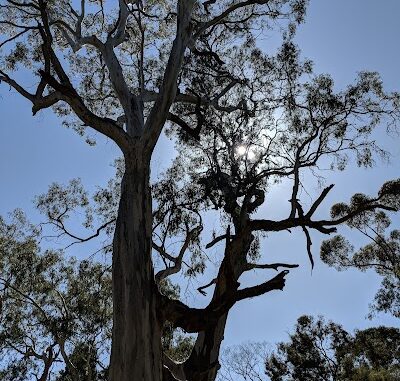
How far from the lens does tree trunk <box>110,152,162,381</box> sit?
366cm

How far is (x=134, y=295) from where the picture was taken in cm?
393

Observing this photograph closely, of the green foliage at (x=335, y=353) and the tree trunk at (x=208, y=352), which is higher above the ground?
the green foliage at (x=335, y=353)

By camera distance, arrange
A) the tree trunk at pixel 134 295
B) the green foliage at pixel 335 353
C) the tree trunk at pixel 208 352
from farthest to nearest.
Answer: the green foliage at pixel 335 353, the tree trunk at pixel 208 352, the tree trunk at pixel 134 295

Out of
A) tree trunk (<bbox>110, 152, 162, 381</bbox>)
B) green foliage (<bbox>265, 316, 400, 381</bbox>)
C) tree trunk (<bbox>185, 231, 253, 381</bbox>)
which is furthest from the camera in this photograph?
green foliage (<bbox>265, 316, 400, 381</bbox>)

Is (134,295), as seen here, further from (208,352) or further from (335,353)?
(335,353)

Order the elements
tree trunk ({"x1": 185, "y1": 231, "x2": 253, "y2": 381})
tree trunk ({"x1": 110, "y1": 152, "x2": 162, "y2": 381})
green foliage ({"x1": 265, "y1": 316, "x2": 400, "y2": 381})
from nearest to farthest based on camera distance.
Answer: tree trunk ({"x1": 110, "y1": 152, "x2": 162, "y2": 381})
tree trunk ({"x1": 185, "y1": 231, "x2": 253, "y2": 381})
green foliage ({"x1": 265, "y1": 316, "x2": 400, "y2": 381})

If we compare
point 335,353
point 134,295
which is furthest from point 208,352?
point 335,353

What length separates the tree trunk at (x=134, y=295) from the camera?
A: 3.66 m

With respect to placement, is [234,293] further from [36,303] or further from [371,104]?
[36,303]

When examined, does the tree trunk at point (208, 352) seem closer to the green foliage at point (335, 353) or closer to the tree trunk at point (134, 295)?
the tree trunk at point (134, 295)

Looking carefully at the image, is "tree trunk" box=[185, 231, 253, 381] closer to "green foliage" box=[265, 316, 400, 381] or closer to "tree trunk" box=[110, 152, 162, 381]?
"tree trunk" box=[110, 152, 162, 381]

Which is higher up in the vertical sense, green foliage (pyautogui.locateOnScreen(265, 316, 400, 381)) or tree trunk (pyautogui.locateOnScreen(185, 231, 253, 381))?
green foliage (pyautogui.locateOnScreen(265, 316, 400, 381))

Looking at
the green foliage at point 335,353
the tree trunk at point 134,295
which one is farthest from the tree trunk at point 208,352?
the green foliage at point 335,353

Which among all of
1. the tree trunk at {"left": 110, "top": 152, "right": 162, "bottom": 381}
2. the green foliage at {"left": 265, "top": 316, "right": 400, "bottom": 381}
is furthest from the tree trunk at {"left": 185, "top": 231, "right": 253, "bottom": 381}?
the green foliage at {"left": 265, "top": 316, "right": 400, "bottom": 381}
